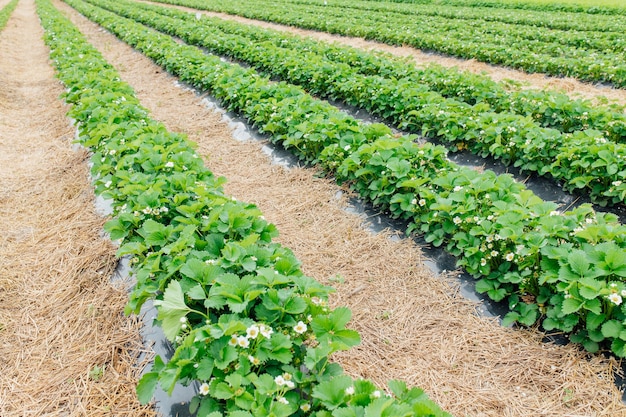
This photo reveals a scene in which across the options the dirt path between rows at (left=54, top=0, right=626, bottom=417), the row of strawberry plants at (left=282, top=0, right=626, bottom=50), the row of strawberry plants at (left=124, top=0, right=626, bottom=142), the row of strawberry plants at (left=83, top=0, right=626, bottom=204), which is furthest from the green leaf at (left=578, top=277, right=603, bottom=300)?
the row of strawberry plants at (left=282, top=0, right=626, bottom=50)

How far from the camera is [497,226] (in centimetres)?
332

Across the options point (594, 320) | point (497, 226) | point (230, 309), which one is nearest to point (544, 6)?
Result: point (497, 226)

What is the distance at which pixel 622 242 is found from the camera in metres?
2.99

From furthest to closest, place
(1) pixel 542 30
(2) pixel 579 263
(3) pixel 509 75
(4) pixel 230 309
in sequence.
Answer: (1) pixel 542 30 < (3) pixel 509 75 < (2) pixel 579 263 < (4) pixel 230 309

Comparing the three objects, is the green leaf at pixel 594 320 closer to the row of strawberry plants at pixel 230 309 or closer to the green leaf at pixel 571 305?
the green leaf at pixel 571 305

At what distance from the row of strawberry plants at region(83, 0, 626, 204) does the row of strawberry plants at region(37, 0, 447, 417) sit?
337 cm

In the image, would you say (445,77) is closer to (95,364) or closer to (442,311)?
(442,311)

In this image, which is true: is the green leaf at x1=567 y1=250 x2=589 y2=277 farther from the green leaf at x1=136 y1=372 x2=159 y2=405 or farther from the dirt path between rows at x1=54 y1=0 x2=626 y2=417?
the green leaf at x1=136 y1=372 x2=159 y2=405

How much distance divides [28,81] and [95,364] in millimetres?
10631

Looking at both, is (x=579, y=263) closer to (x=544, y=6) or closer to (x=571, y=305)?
(x=571, y=305)

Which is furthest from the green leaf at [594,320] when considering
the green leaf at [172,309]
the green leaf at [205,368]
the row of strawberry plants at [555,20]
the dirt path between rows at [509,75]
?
the row of strawberry plants at [555,20]

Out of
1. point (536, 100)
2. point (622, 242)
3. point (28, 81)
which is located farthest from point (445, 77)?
point (28, 81)

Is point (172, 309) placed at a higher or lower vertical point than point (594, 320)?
higher

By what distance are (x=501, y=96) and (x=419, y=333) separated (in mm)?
5086
